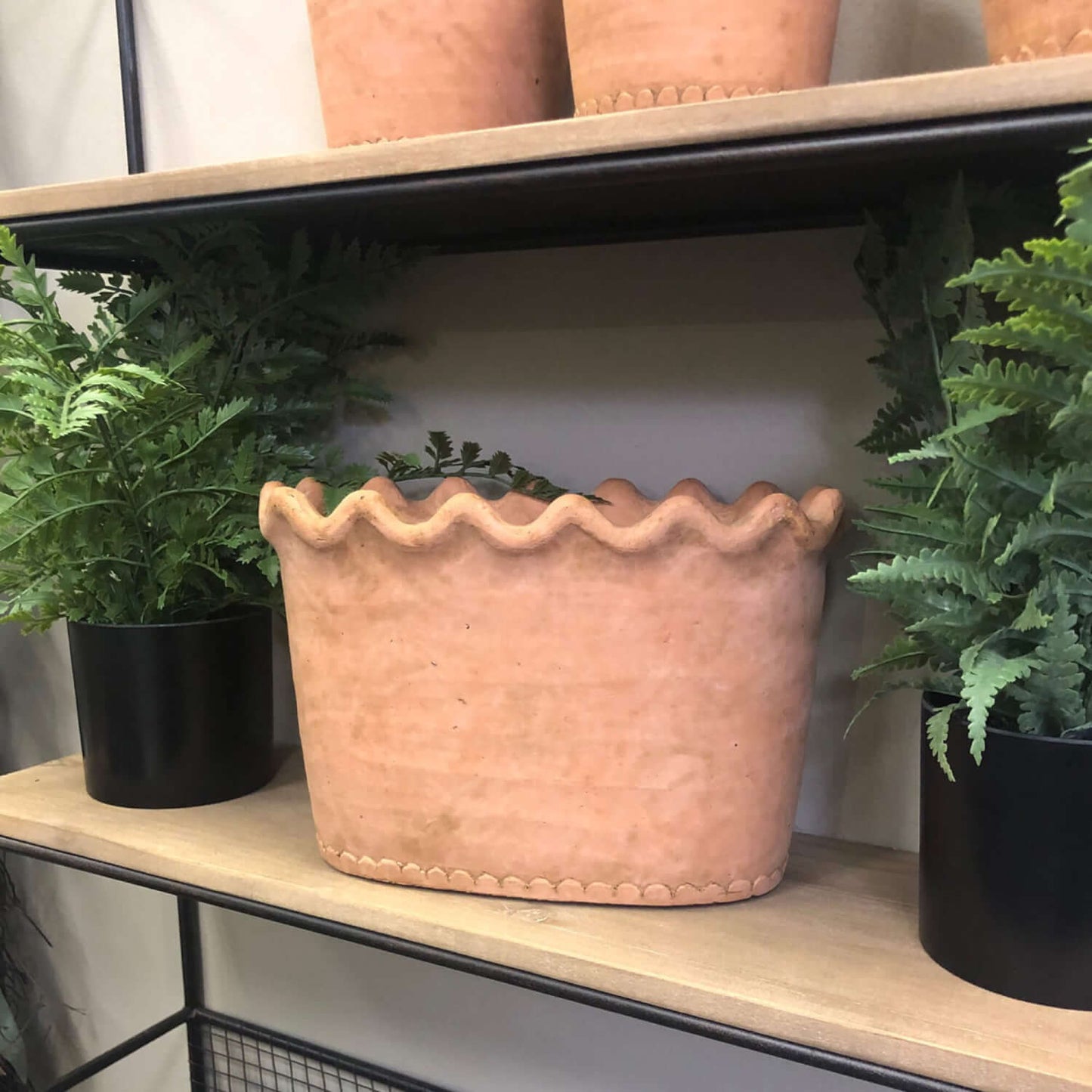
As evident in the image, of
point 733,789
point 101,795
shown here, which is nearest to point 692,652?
point 733,789

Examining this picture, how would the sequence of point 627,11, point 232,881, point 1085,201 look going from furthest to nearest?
point 232,881
point 627,11
point 1085,201

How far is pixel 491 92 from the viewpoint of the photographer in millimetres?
720

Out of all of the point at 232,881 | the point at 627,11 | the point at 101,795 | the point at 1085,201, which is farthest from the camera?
the point at 101,795

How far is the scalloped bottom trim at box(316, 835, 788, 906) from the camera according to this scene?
0.65 meters

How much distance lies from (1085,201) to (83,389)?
2.02 feet

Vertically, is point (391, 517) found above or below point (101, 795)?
above

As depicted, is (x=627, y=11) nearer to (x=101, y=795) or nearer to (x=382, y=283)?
(x=382, y=283)

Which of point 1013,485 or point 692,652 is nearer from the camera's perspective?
point 1013,485

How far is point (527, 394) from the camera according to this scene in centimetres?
89

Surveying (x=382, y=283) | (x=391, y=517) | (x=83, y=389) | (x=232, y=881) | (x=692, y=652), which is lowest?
(x=232, y=881)

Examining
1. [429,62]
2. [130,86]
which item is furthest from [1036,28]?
[130,86]

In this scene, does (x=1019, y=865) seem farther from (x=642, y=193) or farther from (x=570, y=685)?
(x=642, y=193)

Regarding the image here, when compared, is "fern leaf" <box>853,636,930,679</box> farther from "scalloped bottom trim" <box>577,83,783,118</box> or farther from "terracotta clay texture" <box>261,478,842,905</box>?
"scalloped bottom trim" <box>577,83,783,118</box>

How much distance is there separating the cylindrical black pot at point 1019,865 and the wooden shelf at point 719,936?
0.02 meters
